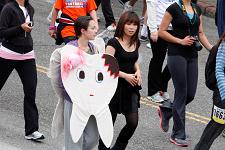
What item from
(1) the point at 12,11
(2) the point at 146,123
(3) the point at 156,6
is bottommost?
(2) the point at 146,123

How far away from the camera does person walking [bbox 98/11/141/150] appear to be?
6418mm

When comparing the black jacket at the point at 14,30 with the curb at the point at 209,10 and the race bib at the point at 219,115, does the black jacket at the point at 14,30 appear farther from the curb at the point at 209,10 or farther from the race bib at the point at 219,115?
the curb at the point at 209,10

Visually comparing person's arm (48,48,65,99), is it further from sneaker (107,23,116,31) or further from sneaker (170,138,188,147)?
sneaker (107,23,116,31)

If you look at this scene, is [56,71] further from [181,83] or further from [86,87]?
[181,83]

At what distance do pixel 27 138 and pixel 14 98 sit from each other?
1473mm

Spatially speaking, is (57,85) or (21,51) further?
(21,51)

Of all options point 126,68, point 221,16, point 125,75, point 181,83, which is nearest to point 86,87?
point 125,75

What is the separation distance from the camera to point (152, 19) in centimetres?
892

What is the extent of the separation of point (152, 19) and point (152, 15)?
128 mm

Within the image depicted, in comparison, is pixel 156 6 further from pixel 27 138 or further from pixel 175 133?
pixel 27 138

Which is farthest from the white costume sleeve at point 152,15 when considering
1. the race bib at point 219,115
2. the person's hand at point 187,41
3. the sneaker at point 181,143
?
the race bib at point 219,115

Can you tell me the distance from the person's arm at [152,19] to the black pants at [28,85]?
2150mm

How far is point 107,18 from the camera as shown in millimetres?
12172

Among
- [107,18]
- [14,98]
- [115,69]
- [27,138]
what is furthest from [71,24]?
[107,18]
